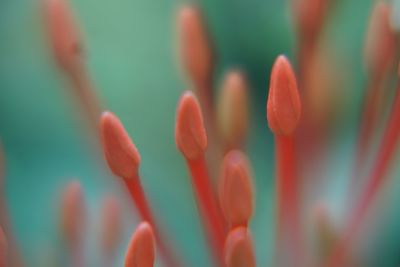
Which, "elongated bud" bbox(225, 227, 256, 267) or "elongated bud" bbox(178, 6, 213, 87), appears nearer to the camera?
"elongated bud" bbox(225, 227, 256, 267)

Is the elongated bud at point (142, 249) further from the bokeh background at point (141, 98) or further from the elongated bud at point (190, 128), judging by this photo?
the bokeh background at point (141, 98)

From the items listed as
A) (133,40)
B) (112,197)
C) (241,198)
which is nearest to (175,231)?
(112,197)

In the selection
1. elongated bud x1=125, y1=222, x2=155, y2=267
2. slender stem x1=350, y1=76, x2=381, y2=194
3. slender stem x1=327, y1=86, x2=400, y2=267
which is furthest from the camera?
slender stem x1=350, y1=76, x2=381, y2=194

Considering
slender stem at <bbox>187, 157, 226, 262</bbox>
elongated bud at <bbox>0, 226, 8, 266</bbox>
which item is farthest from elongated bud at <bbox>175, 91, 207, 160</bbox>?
elongated bud at <bbox>0, 226, 8, 266</bbox>

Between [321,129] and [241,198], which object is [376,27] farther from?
[241,198]

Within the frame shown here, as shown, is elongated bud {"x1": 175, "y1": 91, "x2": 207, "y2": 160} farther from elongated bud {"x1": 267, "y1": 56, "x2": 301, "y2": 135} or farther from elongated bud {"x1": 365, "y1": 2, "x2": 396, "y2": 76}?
elongated bud {"x1": 365, "y1": 2, "x2": 396, "y2": 76}

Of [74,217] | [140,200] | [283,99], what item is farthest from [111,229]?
[283,99]

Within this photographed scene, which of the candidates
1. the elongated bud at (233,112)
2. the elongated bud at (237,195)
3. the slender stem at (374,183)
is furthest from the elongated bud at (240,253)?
the elongated bud at (233,112)

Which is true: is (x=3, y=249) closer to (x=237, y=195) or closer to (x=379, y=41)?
(x=237, y=195)
